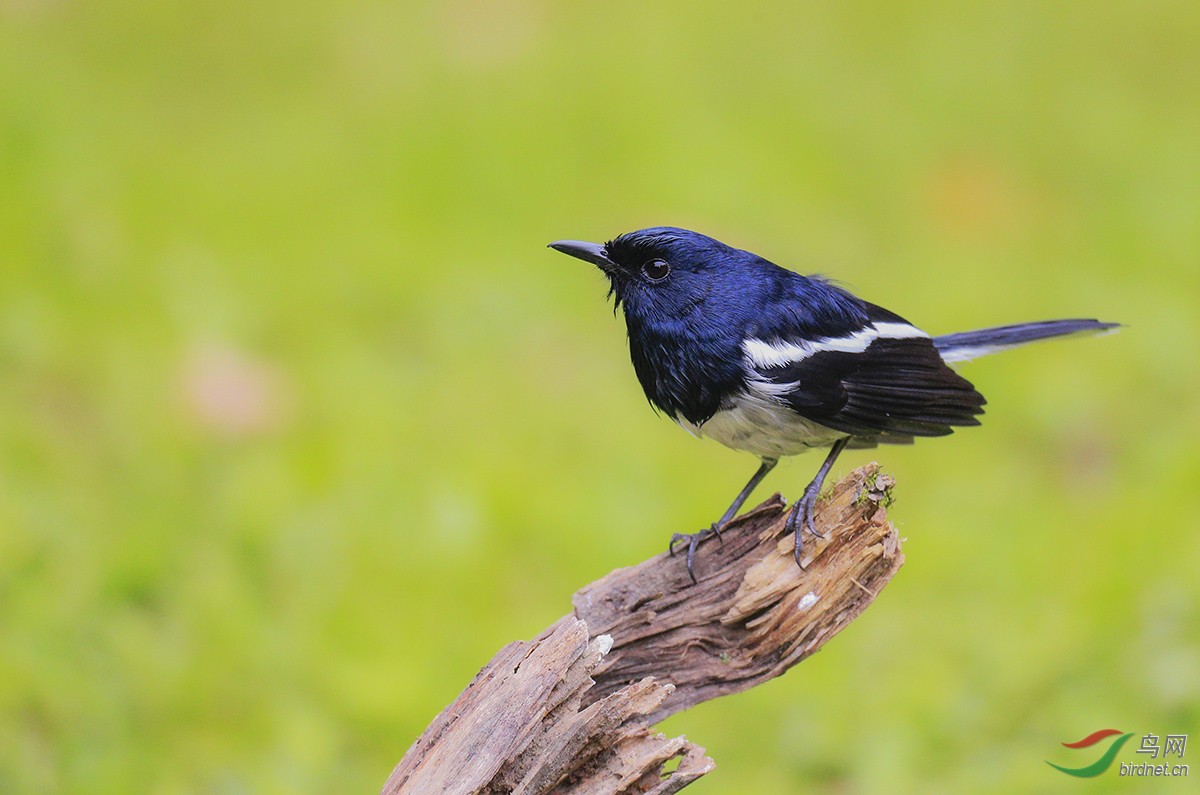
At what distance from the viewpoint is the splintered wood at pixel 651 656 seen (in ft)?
9.64

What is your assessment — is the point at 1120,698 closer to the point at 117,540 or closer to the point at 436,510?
the point at 436,510

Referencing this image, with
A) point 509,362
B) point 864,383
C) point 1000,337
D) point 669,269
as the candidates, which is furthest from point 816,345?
point 509,362

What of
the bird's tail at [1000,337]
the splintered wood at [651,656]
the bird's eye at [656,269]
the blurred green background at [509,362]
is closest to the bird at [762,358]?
the bird's eye at [656,269]

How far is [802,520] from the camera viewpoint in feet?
10.9

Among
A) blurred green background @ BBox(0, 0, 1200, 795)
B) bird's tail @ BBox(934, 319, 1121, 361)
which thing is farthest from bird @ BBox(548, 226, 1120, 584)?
blurred green background @ BBox(0, 0, 1200, 795)

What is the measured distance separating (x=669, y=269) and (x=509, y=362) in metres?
2.98

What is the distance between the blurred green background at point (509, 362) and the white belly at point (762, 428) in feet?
5.49

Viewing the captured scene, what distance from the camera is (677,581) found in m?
3.46

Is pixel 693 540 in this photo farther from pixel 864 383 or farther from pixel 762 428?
pixel 864 383

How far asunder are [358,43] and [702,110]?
8.03ft

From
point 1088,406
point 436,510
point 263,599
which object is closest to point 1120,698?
point 1088,406

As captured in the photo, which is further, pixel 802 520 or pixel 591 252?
pixel 591 252

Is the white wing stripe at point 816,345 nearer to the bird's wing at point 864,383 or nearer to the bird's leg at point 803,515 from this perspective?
the bird's wing at point 864,383

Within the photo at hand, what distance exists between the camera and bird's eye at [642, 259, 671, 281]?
376 cm
